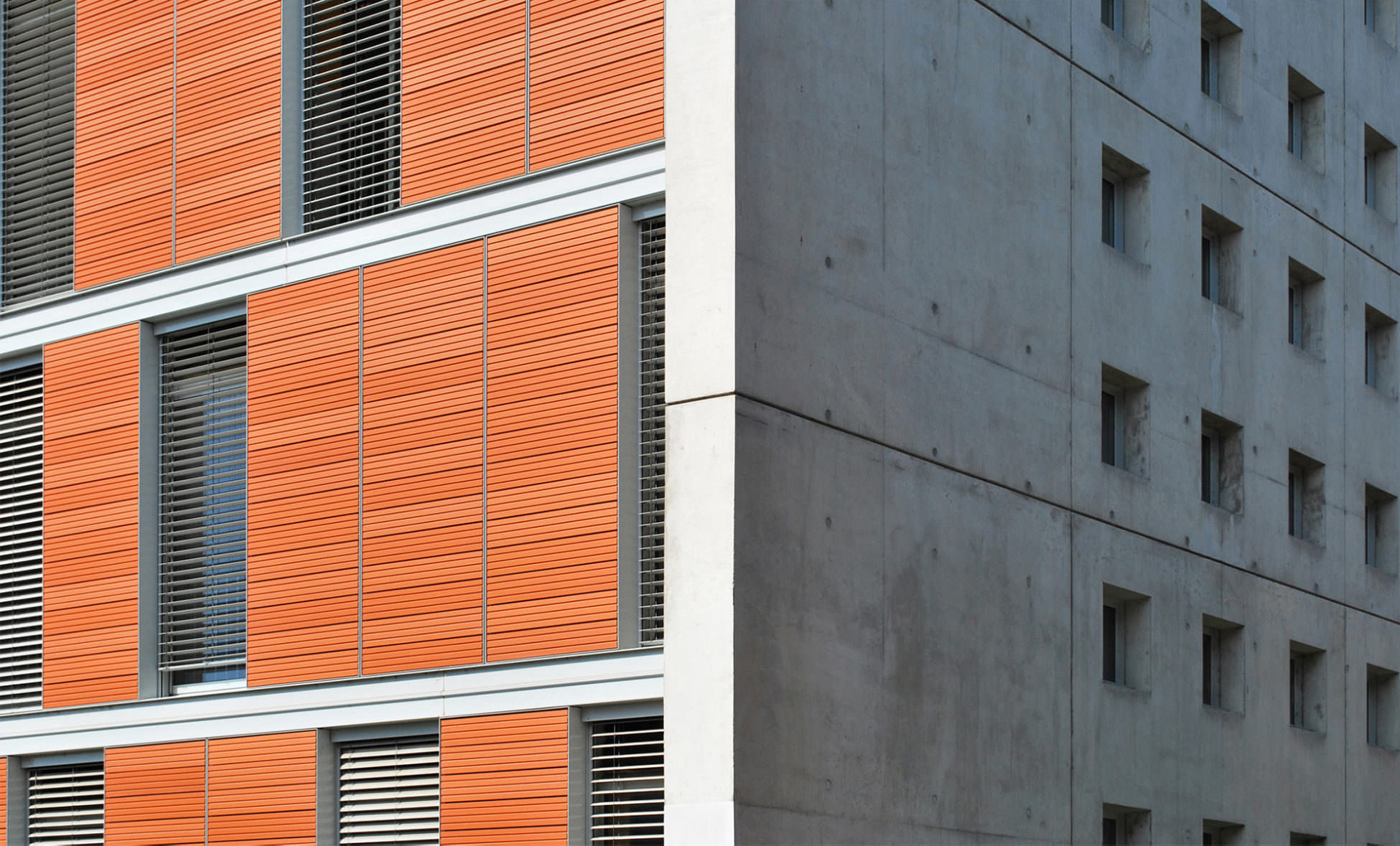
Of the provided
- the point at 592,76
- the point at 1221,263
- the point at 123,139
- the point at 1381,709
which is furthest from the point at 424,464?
the point at 1381,709

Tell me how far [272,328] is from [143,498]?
9.30 ft

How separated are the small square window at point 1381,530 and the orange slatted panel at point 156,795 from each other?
17.3m

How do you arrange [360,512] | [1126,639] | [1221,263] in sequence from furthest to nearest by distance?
[1221,263] < [1126,639] < [360,512]

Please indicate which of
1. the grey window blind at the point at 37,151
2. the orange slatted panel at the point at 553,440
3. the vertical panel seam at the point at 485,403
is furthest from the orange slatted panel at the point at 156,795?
the grey window blind at the point at 37,151

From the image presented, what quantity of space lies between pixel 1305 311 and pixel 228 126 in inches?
599

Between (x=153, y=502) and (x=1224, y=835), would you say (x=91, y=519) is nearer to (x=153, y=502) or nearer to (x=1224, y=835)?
(x=153, y=502)

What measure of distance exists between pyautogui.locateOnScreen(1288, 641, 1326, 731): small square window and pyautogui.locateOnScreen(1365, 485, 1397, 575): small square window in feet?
10.0

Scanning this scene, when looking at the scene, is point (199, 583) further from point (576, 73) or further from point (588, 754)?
point (576, 73)

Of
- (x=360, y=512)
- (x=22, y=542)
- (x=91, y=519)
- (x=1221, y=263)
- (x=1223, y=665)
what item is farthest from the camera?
(x=1221, y=263)

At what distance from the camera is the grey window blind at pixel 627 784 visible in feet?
64.0

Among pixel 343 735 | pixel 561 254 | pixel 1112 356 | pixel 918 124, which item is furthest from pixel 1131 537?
pixel 343 735

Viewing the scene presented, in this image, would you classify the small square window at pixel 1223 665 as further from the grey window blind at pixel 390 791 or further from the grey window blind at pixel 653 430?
the grey window blind at pixel 390 791

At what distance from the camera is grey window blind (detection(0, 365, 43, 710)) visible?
24.8m

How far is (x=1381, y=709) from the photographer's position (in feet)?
97.2
